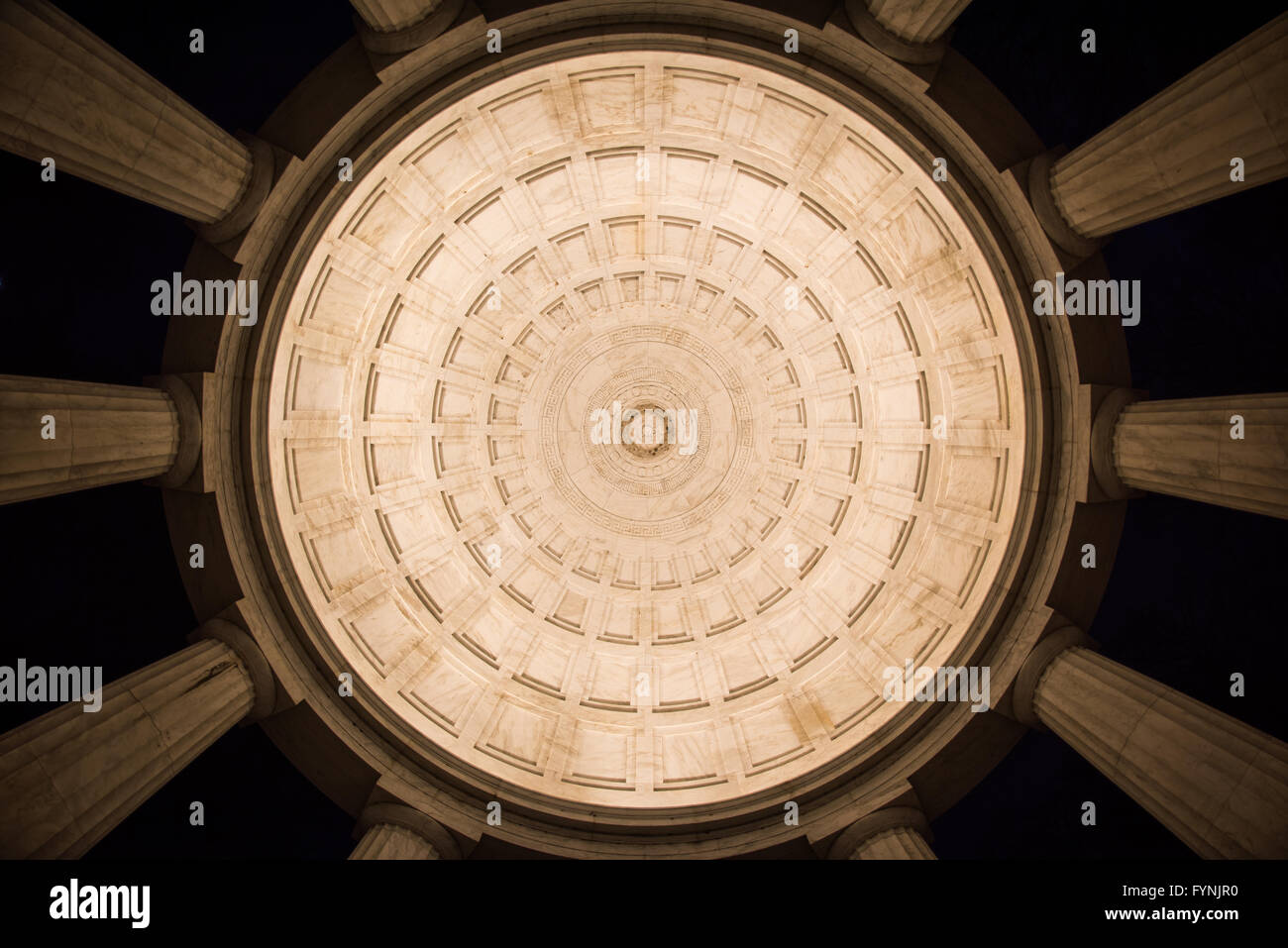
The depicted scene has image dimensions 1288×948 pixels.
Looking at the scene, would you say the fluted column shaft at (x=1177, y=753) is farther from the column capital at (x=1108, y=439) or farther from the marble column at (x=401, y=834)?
the marble column at (x=401, y=834)

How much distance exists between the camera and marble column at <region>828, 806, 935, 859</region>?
16.9 meters

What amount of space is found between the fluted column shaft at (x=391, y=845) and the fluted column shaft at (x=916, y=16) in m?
20.1

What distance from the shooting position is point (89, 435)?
1266 centimetres

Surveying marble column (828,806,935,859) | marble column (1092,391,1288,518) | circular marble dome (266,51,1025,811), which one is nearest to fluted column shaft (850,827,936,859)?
marble column (828,806,935,859)

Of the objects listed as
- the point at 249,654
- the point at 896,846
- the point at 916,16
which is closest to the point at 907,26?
the point at 916,16

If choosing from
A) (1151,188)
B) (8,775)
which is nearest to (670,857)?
(8,775)

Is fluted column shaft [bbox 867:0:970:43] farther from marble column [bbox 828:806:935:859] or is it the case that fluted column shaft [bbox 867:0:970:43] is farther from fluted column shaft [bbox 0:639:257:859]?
fluted column shaft [bbox 0:639:257:859]

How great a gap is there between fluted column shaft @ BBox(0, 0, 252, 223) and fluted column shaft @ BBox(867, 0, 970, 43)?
12.5 metres

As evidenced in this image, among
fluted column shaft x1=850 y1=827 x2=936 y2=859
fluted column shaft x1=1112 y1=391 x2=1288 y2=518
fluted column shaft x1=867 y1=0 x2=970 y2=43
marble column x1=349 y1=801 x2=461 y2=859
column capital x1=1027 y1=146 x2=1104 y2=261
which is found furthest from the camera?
marble column x1=349 y1=801 x2=461 y2=859

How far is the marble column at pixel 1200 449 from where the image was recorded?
457 inches

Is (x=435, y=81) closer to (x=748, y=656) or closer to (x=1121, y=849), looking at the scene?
(x=748, y=656)

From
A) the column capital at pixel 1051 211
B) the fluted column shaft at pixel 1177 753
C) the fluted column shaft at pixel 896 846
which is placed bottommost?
the fluted column shaft at pixel 896 846

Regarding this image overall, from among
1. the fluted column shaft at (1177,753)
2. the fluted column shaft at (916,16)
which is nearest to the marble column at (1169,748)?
the fluted column shaft at (1177,753)

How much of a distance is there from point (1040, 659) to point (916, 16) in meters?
13.3
